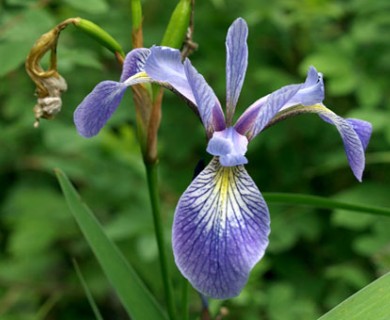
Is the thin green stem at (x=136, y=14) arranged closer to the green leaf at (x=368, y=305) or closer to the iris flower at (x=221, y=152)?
the iris flower at (x=221, y=152)

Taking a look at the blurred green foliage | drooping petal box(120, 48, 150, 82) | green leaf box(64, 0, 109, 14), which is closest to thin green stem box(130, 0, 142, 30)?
drooping petal box(120, 48, 150, 82)

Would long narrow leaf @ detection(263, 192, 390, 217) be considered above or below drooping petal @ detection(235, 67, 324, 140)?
below

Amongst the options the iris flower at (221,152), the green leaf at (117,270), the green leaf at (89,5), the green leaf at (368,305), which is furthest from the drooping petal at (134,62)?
the green leaf at (89,5)

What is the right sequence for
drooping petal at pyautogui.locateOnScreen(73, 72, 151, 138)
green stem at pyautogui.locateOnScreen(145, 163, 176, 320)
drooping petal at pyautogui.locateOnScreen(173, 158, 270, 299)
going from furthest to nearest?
green stem at pyautogui.locateOnScreen(145, 163, 176, 320), drooping petal at pyautogui.locateOnScreen(73, 72, 151, 138), drooping petal at pyautogui.locateOnScreen(173, 158, 270, 299)

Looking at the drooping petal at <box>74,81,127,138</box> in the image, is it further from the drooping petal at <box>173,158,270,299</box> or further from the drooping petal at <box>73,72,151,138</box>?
the drooping petal at <box>173,158,270,299</box>

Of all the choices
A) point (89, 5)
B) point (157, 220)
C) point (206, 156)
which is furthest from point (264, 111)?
point (206, 156)

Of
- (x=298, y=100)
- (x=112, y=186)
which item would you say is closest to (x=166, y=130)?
(x=112, y=186)
